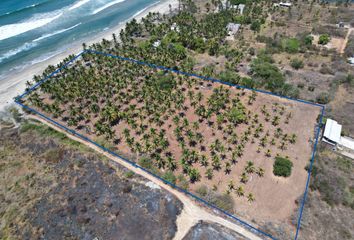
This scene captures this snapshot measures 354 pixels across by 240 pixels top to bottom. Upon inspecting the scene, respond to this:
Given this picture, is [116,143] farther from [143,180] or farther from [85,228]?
[85,228]

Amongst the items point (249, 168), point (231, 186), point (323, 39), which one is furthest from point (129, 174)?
point (323, 39)

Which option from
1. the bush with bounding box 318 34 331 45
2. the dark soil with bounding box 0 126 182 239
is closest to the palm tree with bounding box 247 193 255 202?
the dark soil with bounding box 0 126 182 239

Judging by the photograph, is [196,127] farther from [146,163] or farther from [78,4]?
[78,4]

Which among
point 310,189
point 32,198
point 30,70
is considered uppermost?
point 30,70

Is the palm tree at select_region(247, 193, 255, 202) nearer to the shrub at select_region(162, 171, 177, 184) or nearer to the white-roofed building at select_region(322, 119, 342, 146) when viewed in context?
the shrub at select_region(162, 171, 177, 184)

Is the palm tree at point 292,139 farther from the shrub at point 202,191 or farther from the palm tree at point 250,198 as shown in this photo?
the shrub at point 202,191

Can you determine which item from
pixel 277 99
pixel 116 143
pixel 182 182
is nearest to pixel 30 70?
pixel 116 143
